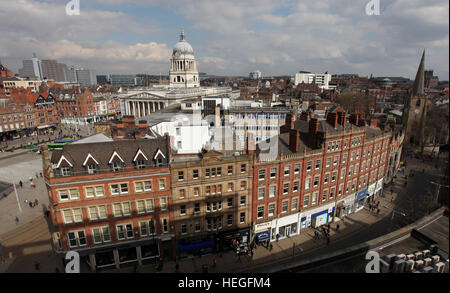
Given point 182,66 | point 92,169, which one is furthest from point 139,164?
point 182,66

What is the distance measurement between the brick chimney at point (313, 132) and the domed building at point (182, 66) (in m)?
101

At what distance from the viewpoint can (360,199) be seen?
4900 cm

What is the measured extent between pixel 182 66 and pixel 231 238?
113 m

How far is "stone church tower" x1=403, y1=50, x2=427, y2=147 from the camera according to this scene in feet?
261

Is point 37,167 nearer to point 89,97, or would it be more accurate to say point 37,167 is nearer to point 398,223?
point 89,97

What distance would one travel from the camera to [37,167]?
6906 cm

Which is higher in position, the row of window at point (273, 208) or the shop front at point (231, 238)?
the row of window at point (273, 208)

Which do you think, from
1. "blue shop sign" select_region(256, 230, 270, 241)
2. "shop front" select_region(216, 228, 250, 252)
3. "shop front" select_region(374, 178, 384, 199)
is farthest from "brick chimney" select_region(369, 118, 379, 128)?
"shop front" select_region(216, 228, 250, 252)

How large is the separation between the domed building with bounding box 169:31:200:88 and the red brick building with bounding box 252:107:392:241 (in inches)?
3746

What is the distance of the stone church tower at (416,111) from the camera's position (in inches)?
3132

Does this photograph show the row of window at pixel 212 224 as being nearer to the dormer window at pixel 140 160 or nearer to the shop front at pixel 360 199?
the dormer window at pixel 140 160

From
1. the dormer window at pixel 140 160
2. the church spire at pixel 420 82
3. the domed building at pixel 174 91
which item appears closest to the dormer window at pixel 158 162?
the dormer window at pixel 140 160
